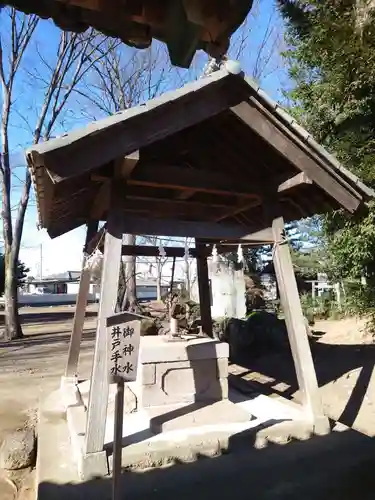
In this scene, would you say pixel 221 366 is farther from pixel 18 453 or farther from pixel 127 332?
pixel 127 332

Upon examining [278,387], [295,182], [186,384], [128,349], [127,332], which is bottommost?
[278,387]

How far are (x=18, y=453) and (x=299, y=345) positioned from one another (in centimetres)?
355

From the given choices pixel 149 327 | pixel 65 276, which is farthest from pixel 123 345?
pixel 65 276

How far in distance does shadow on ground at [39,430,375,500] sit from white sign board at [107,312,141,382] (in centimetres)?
129

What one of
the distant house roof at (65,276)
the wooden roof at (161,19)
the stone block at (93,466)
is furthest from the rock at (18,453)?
the distant house roof at (65,276)

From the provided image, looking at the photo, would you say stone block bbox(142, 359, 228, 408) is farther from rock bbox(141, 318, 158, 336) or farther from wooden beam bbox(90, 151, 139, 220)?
rock bbox(141, 318, 158, 336)

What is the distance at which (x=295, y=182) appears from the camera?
203 inches

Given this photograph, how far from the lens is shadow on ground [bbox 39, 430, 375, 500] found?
3.77 m

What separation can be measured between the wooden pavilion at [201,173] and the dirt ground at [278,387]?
659 millimetres

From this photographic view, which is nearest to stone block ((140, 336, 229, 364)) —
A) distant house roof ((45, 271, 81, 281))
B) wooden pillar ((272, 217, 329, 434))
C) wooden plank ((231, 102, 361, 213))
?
wooden pillar ((272, 217, 329, 434))

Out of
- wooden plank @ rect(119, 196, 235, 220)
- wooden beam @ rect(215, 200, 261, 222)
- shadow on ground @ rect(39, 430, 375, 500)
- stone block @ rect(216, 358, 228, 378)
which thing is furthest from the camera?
wooden plank @ rect(119, 196, 235, 220)

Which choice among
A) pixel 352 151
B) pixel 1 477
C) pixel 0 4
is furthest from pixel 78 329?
pixel 352 151

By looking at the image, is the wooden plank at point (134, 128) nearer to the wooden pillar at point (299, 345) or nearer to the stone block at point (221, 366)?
the wooden pillar at point (299, 345)

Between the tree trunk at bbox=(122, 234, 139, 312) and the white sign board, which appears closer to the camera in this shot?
the white sign board
